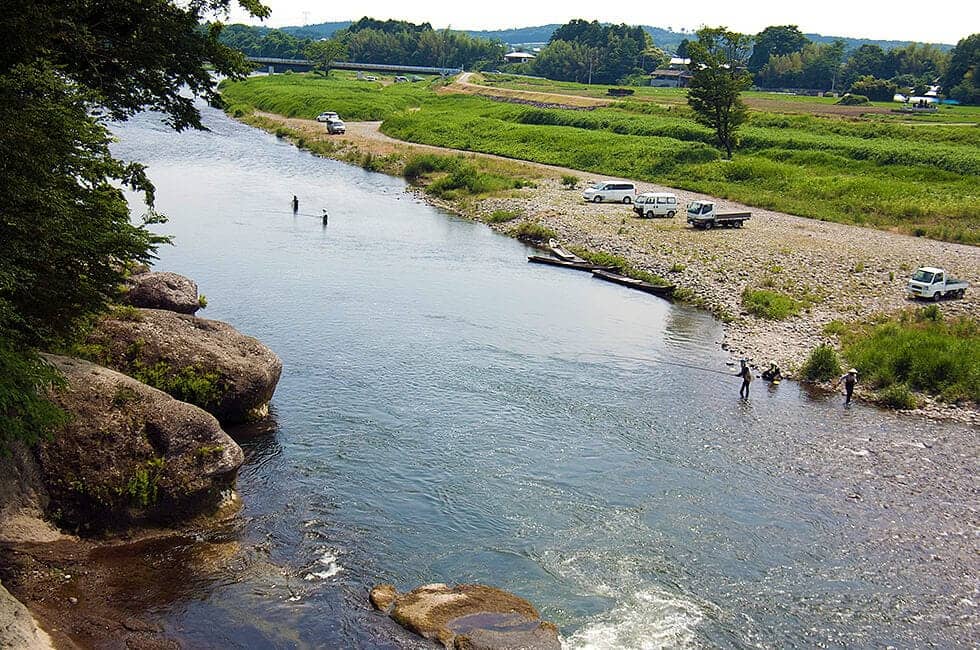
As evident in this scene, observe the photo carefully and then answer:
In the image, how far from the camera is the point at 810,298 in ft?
146

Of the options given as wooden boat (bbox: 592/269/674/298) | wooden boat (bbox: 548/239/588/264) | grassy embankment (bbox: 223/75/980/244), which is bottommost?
A: wooden boat (bbox: 592/269/674/298)

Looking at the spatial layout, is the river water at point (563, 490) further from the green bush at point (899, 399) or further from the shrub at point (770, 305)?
the shrub at point (770, 305)

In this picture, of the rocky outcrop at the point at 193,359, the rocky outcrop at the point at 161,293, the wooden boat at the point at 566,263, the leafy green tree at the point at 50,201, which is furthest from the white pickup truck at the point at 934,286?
the leafy green tree at the point at 50,201

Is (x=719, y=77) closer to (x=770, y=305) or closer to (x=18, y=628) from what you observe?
(x=770, y=305)

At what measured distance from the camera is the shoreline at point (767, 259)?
4031cm

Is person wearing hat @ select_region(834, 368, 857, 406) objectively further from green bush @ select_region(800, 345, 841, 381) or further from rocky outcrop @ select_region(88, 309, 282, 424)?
rocky outcrop @ select_region(88, 309, 282, 424)

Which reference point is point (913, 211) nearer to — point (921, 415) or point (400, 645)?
point (921, 415)

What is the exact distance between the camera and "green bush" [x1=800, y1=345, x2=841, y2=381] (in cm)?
3488

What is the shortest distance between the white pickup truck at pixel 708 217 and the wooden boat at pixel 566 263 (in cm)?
1080

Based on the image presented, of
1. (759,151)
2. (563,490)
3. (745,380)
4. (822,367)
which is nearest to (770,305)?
(822,367)

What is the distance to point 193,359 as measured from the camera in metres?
25.9

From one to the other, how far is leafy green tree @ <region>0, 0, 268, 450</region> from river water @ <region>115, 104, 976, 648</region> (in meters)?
5.18

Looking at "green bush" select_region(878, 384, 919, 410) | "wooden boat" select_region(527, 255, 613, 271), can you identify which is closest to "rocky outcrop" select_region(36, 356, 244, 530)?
"green bush" select_region(878, 384, 919, 410)

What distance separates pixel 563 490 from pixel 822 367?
1492 cm
